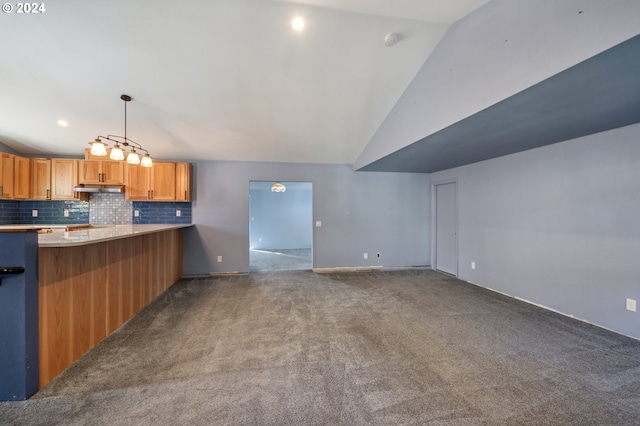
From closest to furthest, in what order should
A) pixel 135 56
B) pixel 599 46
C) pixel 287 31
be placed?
pixel 599 46 < pixel 287 31 < pixel 135 56

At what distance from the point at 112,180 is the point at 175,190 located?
3.34 ft

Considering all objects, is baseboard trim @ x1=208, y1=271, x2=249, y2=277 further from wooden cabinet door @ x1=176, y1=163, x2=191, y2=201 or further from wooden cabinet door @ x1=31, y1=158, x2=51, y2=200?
wooden cabinet door @ x1=31, y1=158, x2=51, y2=200

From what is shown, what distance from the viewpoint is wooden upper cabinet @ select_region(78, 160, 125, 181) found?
4.02 meters

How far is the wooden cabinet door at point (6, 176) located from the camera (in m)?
3.71

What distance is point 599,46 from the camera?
1296mm

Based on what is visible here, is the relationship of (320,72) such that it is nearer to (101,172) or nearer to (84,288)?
(84,288)

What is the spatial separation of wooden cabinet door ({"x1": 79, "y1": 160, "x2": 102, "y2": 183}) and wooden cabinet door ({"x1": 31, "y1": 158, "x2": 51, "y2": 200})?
0.57m

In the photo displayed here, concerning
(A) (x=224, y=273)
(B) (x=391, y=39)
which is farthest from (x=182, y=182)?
(B) (x=391, y=39)

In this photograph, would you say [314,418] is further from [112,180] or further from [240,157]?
[112,180]

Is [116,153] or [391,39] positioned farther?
[116,153]

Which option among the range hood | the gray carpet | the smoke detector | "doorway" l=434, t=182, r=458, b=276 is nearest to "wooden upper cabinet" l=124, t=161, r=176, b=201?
the range hood

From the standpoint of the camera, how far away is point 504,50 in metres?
1.79

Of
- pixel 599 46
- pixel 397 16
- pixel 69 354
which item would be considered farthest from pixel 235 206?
pixel 599 46

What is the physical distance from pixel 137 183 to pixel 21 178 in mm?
1830
